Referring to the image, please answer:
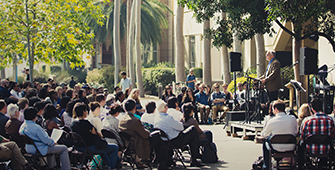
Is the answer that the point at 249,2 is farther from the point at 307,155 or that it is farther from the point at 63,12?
the point at 307,155

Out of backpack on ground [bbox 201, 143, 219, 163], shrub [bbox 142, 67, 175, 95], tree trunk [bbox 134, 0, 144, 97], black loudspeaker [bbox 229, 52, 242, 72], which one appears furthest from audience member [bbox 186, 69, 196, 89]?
backpack on ground [bbox 201, 143, 219, 163]

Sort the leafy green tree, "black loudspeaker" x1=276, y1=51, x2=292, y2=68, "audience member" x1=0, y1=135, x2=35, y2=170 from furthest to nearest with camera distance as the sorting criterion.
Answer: "black loudspeaker" x1=276, y1=51, x2=292, y2=68, the leafy green tree, "audience member" x1=0, y1=135, x2=35, y2=170

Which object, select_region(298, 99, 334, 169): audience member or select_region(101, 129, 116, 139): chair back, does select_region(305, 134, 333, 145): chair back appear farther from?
select_region(101, 129, 116, 139): chair back

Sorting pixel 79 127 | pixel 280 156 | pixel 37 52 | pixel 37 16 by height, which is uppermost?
pixel 37 16

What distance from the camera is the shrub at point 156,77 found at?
100ft

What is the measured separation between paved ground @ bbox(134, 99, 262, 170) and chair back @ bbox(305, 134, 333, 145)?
5.42 ft

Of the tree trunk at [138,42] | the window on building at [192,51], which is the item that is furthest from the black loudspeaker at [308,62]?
the window on building at [192,51]

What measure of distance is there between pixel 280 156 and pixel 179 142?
6.53 ft

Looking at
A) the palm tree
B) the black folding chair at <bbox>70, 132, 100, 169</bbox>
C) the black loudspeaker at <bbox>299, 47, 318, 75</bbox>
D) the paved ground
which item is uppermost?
the palm tree

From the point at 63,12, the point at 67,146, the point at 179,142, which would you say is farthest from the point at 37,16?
the point at 179,142

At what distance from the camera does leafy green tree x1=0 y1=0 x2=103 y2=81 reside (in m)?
12.8

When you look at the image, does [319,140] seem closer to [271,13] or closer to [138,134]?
[138,134]

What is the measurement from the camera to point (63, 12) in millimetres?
13258

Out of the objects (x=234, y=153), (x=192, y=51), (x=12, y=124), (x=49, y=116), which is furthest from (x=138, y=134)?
(x=192, y=51)
